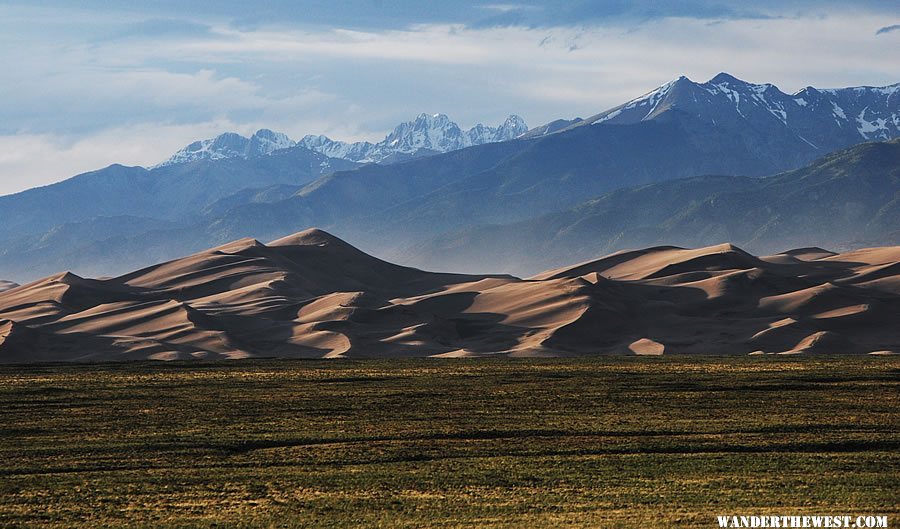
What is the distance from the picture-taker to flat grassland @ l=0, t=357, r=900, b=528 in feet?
105

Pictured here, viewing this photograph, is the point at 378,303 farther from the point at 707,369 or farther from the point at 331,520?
the point at 331,520

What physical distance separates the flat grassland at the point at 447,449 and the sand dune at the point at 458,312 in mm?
45283

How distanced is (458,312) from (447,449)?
101 metres

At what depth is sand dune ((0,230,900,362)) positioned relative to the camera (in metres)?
117

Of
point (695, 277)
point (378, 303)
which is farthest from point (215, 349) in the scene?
point (695, 277)

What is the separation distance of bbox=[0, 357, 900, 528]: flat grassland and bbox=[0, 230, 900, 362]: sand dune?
45.3 m

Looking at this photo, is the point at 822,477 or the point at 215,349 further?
the point at 215,349

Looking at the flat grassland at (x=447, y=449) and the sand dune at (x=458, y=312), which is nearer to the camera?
the flat grassland at (x=447, y=449)

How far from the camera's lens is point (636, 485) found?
35.1 meters

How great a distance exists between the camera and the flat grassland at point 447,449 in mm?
32156

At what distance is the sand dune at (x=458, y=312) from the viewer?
117 m

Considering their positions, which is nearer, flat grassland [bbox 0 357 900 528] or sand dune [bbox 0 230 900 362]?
flat grassland [bbox 0 357 900 528]

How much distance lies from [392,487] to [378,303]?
111 metres

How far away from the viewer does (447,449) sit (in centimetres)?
4266
